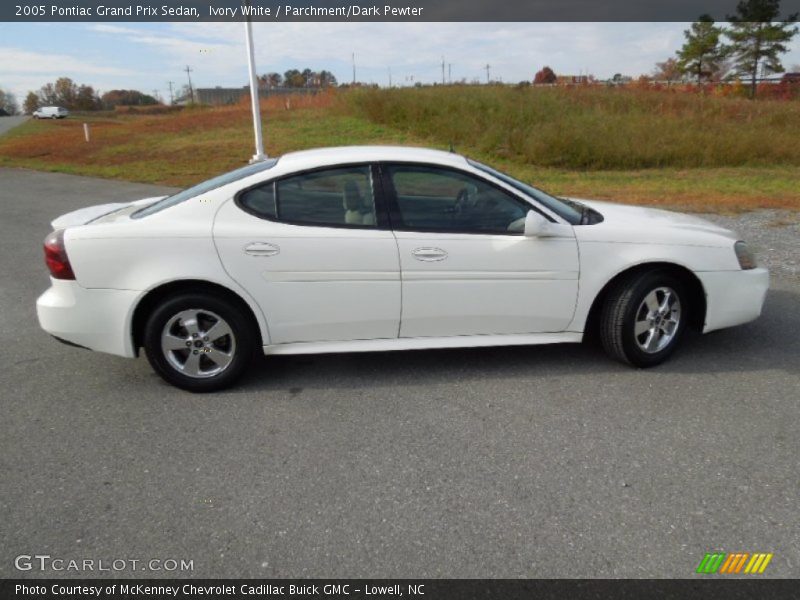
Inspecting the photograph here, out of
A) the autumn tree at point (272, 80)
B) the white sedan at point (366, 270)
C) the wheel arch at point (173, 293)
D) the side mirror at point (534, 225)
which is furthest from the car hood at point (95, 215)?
the autumn tree at point (272, 80)

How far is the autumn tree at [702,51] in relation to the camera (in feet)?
128

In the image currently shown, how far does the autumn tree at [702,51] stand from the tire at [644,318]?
4291 cm

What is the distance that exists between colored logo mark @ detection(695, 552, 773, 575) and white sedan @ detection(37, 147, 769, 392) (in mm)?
1735

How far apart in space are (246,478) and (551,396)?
74.7 inches

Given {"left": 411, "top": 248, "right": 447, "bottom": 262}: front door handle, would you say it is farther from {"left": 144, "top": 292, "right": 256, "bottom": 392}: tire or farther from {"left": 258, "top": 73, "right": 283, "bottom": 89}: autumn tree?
{"left": 258, "top": 73, "right": 283, "bottom": 89}: autumn tree

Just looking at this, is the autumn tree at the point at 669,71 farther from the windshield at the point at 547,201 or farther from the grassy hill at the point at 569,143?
the windshield at the point at 547,201

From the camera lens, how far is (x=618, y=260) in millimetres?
3764

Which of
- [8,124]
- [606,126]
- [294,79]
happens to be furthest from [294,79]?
A: [606,126]

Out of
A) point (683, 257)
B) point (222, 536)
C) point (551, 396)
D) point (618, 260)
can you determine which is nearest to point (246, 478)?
point (222, 536)

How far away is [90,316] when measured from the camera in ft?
11.6

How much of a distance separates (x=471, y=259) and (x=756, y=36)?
143 ft

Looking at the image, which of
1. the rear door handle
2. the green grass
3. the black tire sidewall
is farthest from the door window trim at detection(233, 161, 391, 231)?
the green grass

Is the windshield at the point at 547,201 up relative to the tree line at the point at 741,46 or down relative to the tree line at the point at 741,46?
down
